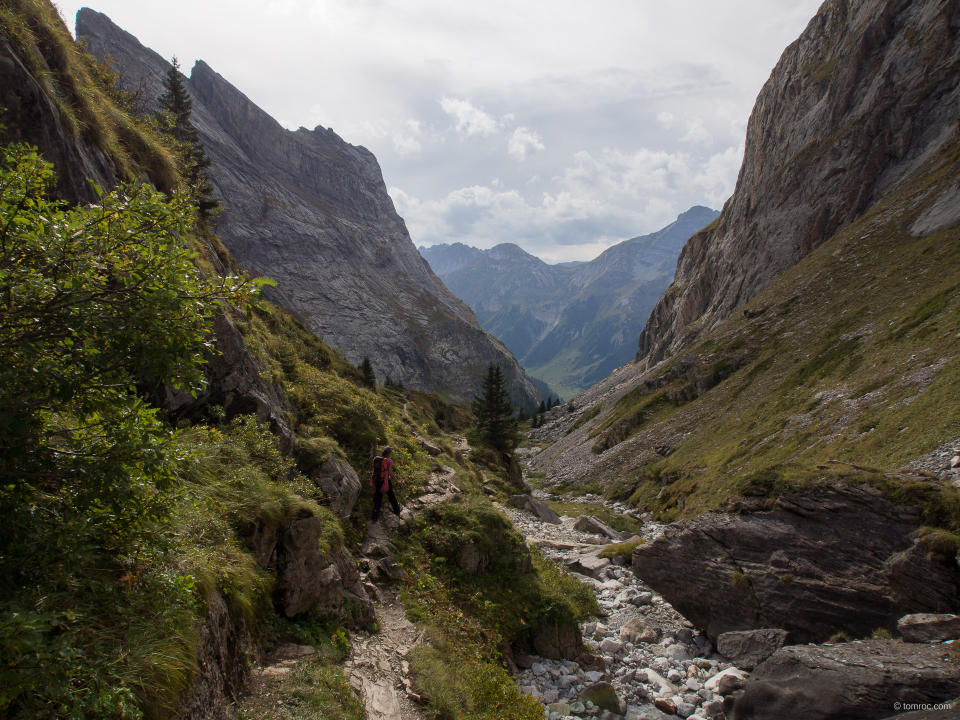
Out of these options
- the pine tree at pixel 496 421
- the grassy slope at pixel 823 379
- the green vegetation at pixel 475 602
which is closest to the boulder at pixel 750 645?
the green vegetation at pixel 475 602

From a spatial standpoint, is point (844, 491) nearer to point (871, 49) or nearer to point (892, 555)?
point (892, 555)

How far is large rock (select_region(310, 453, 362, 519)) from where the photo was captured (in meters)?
12.5

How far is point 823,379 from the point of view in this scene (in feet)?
115

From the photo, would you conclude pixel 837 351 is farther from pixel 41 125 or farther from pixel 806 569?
pixel 41 125

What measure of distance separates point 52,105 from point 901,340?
46.4 meters

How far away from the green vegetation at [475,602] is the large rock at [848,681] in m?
4.87

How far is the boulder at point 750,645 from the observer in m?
12.6

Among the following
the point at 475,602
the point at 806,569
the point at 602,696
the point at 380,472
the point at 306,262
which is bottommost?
the point at 602,696

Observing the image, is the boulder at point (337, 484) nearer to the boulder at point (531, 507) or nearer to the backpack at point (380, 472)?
the backpack at point (380, 472)

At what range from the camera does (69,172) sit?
11.4 metres

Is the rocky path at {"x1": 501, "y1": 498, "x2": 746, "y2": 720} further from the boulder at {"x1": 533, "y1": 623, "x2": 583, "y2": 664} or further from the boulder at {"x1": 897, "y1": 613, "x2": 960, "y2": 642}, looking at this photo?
the boulder at {"x1": 897, "y1": 613, "x2": 960, "y2": 642}

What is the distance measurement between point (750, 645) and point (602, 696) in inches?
202

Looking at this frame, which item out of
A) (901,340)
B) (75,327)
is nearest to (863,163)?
(901,340)

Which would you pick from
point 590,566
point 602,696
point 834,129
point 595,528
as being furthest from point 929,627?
point 834,129
